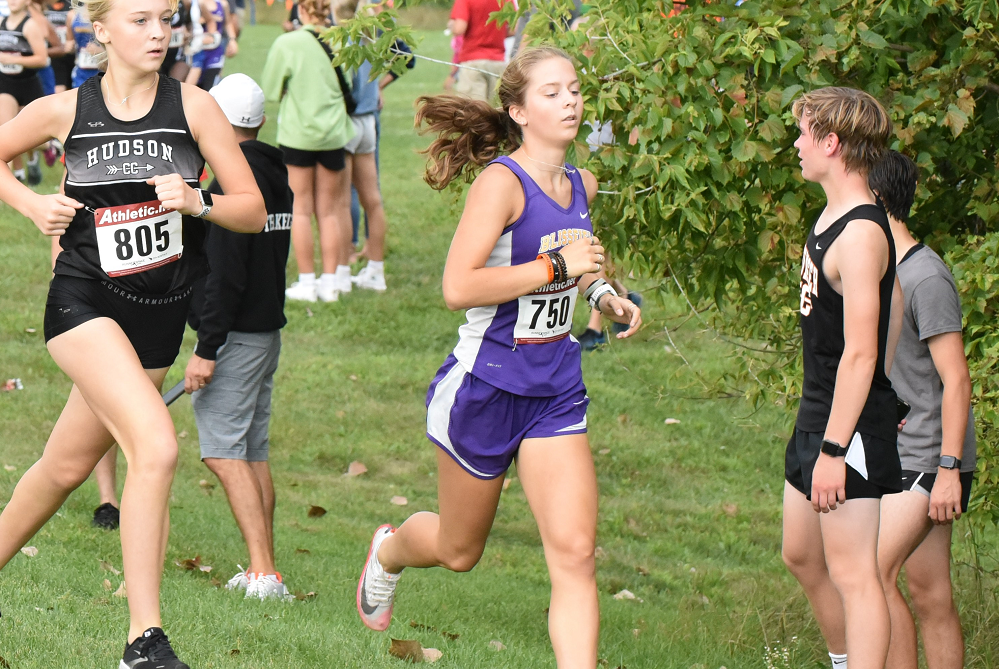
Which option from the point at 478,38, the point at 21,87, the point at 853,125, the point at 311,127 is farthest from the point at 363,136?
the point at 853,125

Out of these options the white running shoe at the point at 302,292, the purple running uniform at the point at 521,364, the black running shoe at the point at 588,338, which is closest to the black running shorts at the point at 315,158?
the white running shoe at the point at 302,292

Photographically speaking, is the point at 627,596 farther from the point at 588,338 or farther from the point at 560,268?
the point at 588,338

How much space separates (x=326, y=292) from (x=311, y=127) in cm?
153

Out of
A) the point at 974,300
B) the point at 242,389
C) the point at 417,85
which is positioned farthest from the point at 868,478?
the point at 417,85

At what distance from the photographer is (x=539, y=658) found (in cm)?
480

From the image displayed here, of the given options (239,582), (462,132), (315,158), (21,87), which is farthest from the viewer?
(21,87)

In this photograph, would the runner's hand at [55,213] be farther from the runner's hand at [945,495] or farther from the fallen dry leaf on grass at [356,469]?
the fallen dry leaf on grass at [356,469]

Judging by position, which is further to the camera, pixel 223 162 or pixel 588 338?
pixel 588 338

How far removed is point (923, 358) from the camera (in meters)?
4.18

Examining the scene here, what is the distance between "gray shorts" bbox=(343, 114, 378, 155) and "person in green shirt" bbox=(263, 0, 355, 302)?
0.87ft

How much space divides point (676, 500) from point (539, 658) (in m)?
3.33

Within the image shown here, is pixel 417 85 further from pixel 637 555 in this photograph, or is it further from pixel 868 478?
pixel 868 478

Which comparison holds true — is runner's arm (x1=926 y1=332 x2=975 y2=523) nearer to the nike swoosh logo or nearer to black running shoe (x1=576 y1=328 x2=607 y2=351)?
the nike swoosh logo

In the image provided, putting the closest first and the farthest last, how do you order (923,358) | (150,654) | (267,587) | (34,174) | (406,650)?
(150,654)
(923,358)
(406,650)
(267,587)
(34,174)
